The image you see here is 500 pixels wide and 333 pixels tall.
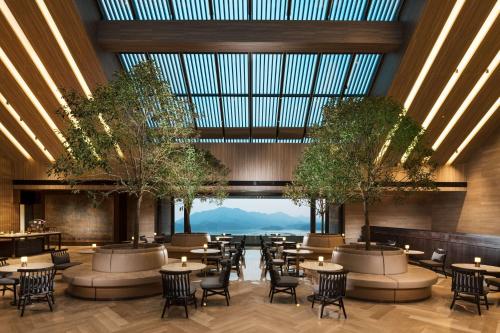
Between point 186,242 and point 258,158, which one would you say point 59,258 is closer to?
point 186,242

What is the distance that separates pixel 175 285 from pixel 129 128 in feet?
11.5

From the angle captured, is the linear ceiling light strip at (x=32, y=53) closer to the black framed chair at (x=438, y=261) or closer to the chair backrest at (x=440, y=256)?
the black framed chair at (x=438, y=261)

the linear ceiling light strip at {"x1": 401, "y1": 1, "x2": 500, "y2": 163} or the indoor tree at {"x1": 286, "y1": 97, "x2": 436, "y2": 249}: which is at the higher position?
the linear ceiling light strip at {"x1": 401, "y1": 1, "x2": 500, "y2": 163}

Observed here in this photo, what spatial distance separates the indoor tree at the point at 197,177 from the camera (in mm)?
10539

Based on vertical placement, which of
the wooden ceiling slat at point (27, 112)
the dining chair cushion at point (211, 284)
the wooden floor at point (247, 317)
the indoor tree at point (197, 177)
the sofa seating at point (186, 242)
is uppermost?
the wooden ceiling slat at point (27, 112)

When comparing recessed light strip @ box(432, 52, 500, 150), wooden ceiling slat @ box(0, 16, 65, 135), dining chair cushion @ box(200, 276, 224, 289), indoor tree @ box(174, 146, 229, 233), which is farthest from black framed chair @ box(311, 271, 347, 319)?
wooden ceiling slat @ box(0, 16, 65, 135)

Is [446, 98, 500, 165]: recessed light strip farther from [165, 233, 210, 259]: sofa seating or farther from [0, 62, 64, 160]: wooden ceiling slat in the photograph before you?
[0, 62, 64, 160]: wooden ceiling slat

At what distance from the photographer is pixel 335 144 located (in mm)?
8680

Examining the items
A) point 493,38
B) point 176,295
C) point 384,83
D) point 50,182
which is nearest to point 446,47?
point 493,38

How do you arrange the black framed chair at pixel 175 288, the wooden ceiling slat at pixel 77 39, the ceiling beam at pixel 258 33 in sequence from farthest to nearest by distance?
1. the ceiling beam at pixel 258 33
2. the wooden ceiling slat at pixel 77 39
3. the black framed chair at pixel 175 288

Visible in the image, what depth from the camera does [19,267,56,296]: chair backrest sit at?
252 inches

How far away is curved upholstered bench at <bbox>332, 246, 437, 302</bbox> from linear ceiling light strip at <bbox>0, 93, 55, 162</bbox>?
10.7 meters

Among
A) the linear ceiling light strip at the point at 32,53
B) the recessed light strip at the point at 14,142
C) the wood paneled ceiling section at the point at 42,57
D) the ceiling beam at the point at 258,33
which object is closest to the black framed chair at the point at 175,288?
the linear ceiling light strip at the point at 32,53

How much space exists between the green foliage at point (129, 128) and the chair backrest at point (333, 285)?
403 cm
